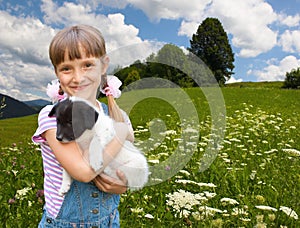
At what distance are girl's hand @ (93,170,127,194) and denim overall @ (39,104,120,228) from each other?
0.29 feet

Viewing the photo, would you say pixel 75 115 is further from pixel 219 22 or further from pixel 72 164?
pixel 219 22

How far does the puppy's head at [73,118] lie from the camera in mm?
1244

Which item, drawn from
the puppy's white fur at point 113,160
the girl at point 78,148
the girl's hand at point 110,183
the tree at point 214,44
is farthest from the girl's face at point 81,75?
the tree at point 214,44

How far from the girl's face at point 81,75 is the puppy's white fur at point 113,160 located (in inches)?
4.3

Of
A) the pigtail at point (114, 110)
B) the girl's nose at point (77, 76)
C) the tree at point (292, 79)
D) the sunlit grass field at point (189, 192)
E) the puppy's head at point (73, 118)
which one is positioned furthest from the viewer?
the tree at point (292, 79)

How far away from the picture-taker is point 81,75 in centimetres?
141

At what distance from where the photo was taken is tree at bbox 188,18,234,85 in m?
40.0

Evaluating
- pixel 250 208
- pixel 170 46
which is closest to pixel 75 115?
pixel 170 46

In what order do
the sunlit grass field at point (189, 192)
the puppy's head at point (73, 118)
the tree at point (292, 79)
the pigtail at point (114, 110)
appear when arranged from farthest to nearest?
the tree at point (292, 79), the sunlit grass field at point (189, 192), the pigtail at point (114, 110), the puppy's head at point (73, 118)

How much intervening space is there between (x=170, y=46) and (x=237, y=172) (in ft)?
9.30

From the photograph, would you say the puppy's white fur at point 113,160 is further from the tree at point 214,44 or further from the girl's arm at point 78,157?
the tree at point 214,44

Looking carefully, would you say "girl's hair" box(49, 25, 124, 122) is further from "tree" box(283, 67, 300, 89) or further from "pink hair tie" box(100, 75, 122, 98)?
"tree" box(283, 67, 300, 89)

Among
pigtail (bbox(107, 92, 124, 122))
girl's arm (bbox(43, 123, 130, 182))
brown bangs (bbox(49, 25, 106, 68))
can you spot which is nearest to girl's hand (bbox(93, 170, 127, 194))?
girl's arm (bbox(43, 123, 130, 182))

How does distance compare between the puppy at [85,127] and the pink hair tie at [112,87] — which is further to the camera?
the pink hair tie at [112,87]
